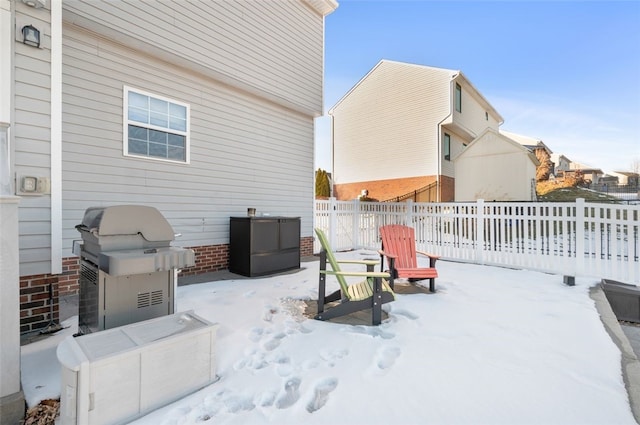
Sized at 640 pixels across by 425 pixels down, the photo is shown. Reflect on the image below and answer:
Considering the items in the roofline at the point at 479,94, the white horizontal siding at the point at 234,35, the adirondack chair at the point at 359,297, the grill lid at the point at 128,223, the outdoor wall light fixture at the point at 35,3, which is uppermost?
the roofline at the point at 479,94

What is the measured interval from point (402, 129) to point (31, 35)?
15.6 m

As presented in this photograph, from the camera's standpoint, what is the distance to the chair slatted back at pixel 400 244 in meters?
5.14

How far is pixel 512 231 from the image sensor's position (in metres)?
6.63

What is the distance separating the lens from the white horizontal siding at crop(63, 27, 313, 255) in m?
4.28

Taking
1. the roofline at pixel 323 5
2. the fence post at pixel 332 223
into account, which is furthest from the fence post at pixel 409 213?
the roofline at pixel 323 5

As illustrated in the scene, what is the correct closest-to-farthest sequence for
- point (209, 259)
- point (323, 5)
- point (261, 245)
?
1. point (261, 245)
2. point (209, 259)
3. point (323, 5)

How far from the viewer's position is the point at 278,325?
3.35m

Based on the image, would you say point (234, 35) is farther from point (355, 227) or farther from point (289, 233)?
point (355, 227)

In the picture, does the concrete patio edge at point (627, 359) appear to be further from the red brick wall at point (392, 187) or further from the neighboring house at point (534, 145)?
the neighboring house at point (534, 145)

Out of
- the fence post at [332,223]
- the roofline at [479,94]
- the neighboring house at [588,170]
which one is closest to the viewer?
the fence post at [332,223]

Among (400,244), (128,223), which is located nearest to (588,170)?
(400,244)

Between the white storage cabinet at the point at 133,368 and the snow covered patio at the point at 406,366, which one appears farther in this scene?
the snow covered patio at the point at 406,366

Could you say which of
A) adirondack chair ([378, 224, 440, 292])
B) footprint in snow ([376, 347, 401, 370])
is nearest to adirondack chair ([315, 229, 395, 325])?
footprint in snow ([376, 347, 401, 370])

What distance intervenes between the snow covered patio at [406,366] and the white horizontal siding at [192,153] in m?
1.91
